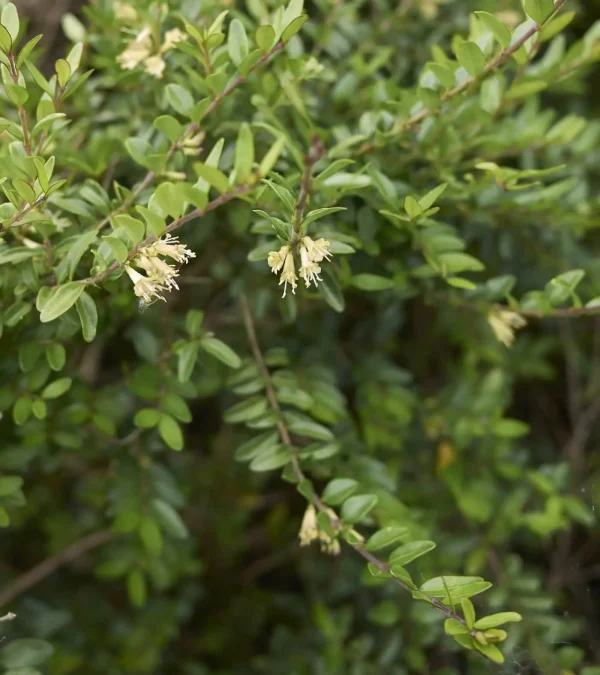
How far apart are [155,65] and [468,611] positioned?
81 cm

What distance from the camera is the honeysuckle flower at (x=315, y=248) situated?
0.76m

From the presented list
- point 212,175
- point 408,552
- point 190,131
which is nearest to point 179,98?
point 190,131

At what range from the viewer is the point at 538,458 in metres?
1.70

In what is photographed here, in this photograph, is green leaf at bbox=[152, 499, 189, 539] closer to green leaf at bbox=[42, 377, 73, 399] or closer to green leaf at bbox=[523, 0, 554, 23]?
green leaf at bbox=[42, 377, 73, 399]

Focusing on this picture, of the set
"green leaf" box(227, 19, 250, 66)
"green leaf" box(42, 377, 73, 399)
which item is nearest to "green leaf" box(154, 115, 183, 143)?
"green leaf" box(227, 19, 250, 66)

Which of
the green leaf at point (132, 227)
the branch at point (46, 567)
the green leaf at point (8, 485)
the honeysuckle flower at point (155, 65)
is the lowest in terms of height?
the branch at point (46, 567)

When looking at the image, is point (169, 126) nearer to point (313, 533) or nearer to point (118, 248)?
point (118, 248)

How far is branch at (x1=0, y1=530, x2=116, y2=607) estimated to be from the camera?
1.27 meters

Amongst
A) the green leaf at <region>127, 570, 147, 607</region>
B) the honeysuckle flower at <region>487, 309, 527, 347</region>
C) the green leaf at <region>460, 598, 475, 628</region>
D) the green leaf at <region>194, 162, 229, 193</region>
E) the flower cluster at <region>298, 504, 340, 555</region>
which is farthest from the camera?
the green leaf at <region>127, 570, 147, 607</region>

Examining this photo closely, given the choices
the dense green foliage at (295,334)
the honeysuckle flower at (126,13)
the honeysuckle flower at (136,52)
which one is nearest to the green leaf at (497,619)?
the dense green foliage at (295,334)

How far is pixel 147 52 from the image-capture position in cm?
99

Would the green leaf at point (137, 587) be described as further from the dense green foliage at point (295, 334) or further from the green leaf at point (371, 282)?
the green leaf at point (371, 282)

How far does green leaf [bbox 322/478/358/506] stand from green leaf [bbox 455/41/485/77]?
548 millimetres

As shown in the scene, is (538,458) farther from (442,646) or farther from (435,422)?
(442,646)
